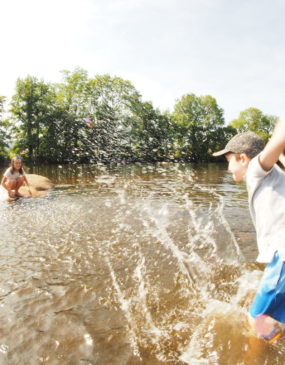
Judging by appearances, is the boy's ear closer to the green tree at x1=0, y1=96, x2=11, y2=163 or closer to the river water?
the river water

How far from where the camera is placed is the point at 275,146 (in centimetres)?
193

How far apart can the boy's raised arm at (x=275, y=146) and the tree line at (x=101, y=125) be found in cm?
3995

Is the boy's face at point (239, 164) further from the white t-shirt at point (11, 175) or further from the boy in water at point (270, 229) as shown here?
the white t-shirt at point (11, 175)

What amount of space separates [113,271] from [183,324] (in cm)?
184

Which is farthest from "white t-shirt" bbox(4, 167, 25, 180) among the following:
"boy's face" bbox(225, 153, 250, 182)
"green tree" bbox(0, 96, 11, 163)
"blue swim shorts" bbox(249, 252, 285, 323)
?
"green tree" bbox(0, 96, 11, 163)

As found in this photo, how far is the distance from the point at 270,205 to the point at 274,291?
2.64ft

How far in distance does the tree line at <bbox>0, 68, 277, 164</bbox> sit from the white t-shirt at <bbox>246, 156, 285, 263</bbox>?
39.7 meters

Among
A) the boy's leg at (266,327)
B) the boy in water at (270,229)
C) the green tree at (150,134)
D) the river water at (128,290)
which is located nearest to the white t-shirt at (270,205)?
the boy in water at (270,229)

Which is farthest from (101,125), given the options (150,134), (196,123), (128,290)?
(128,290)

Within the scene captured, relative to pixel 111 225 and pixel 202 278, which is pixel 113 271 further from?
pixel 111 225

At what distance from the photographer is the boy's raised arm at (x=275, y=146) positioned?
6.13ft

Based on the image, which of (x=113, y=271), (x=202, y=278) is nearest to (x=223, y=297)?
(x=202, y=278)

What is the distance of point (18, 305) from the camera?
12.3 feet

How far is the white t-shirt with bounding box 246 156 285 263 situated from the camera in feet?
7.62
